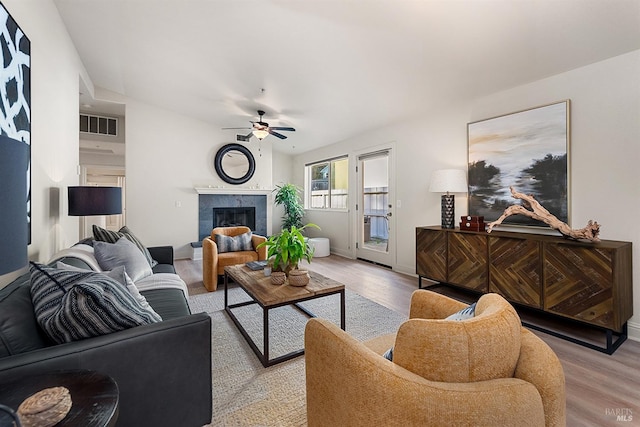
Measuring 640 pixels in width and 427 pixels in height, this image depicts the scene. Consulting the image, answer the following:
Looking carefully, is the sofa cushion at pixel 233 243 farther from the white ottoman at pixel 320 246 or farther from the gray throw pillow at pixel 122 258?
the white ottoman at pixel 320 246

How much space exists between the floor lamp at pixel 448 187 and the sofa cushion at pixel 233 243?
2.64 metres

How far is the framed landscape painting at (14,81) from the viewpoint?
1592 millimetres

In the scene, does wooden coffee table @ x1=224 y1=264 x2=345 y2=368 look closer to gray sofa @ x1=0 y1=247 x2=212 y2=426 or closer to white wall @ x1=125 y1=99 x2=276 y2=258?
gray sofa @ x1=0 y1=247 x2=212 y2=426

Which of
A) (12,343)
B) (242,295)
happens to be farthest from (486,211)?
(12,343)

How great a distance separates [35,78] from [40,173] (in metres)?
0.70

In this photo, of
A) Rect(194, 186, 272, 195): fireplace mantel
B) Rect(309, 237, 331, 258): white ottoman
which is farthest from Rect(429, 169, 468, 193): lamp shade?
Rect(194, 186, 272, 195): fireplace mantel

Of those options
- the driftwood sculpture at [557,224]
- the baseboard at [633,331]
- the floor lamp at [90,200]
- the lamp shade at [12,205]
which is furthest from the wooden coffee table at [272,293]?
the baseboard at [633,331]

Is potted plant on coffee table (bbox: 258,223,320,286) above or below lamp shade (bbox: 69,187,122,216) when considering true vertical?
below

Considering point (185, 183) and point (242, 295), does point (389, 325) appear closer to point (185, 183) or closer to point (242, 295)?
point (242, 295)

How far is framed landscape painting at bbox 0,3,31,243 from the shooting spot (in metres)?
1.59

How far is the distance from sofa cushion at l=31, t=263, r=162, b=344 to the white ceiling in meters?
2.48

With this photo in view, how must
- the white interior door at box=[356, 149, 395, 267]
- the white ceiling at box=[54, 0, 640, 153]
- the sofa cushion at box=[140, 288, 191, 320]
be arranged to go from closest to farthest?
the sofa cushion at box=[140, 288, 191, 320] < the white ceiling at box=[54, 0, 640, 153] < the white interior door at box=[356, 149, 395, 267]

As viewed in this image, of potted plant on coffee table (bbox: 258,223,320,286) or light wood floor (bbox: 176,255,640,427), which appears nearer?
light wood floor (bbox: 176,255,640,427)

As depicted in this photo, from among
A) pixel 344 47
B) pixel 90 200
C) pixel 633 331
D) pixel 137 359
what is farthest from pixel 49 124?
pixel 633 331
